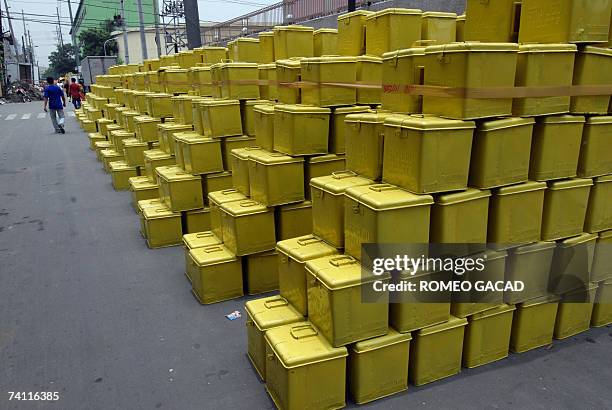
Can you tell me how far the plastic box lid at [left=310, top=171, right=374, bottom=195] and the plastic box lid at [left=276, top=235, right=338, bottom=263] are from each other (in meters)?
0.46

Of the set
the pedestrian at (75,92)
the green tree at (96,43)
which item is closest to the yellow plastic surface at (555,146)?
the pedestrian at (75,92)

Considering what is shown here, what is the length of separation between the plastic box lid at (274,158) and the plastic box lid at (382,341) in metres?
2.07

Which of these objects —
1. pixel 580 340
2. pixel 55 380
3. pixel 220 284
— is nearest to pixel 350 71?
pixel 220 284

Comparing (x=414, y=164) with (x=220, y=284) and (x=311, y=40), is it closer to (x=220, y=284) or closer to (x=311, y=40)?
(x=220, y=284)

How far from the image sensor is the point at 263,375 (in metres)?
3.59

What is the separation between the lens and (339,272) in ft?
10.7

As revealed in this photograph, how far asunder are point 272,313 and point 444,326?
1344 mm

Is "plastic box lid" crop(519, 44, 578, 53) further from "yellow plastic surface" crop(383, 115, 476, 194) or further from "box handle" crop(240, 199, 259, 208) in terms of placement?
"box handle" crop(240, 199, 259, 208)

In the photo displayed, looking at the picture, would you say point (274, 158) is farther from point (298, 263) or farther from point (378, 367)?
point (378, 367)

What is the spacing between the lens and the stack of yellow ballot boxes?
127 inches

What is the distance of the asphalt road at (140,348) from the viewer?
Answer: 3418mm

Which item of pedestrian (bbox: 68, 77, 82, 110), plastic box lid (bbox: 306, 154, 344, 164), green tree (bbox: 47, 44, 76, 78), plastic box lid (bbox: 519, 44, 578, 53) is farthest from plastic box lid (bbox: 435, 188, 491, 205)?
green tree (bbox: 47, 44, 76, 78)

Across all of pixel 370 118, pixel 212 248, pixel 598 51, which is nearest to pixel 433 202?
pixel 370 118

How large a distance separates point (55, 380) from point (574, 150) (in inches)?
181
